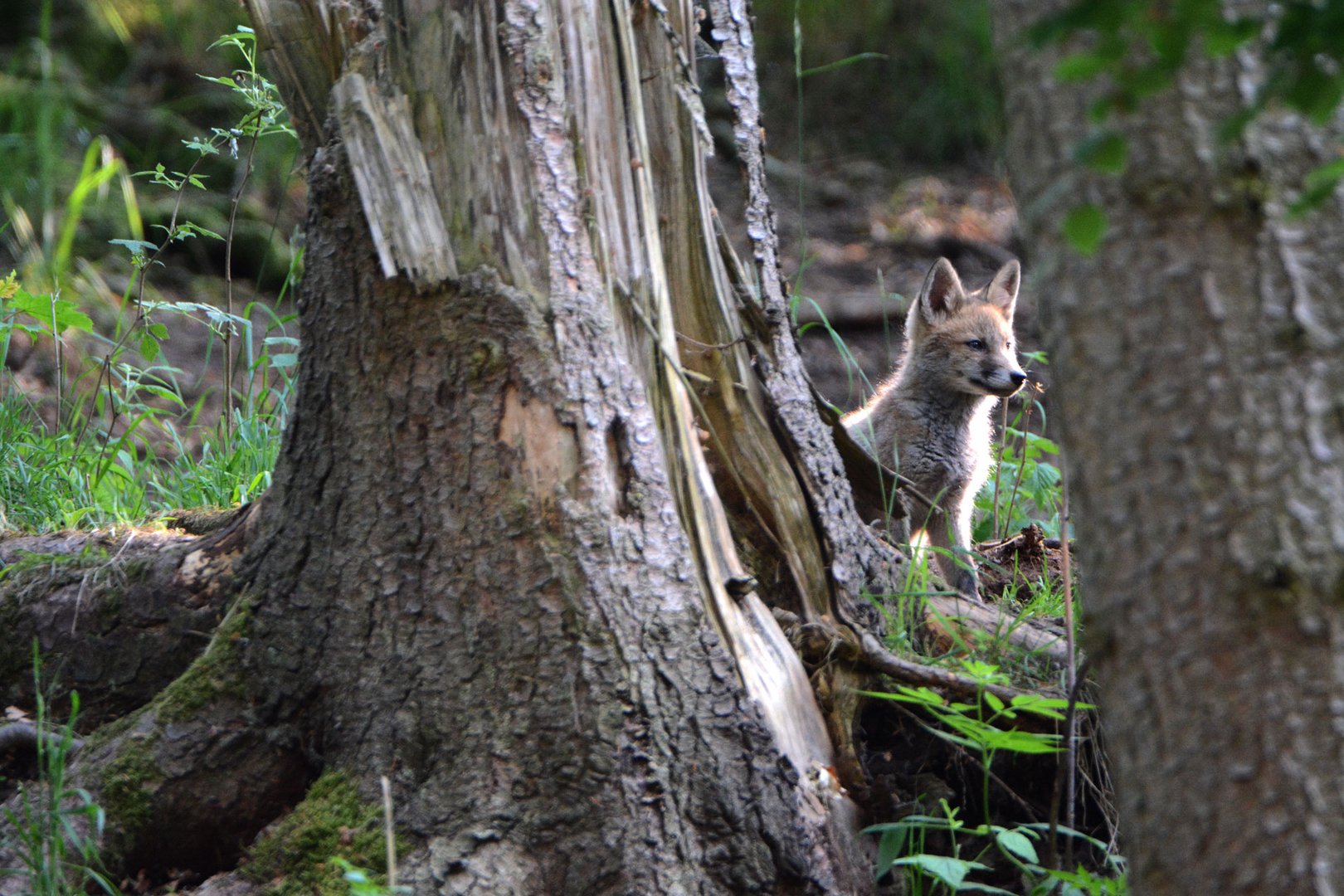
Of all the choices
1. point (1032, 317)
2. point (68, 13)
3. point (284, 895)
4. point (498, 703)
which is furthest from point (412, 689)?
point (68, 13)

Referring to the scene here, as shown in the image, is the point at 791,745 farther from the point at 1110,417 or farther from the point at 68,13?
the point at 68,13

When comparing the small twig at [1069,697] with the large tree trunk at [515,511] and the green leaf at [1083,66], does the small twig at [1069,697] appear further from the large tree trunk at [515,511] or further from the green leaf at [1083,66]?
the green leaf at [1083,66]

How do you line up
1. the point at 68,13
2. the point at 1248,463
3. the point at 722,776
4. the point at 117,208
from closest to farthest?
the point at 1248,463
the point at 722,776
the point at 117,208
the point at 68,13

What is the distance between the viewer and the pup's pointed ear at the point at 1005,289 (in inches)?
214

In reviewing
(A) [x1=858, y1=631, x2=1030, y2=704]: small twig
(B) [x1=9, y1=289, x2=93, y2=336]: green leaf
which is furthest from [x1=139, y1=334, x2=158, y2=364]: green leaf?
(A) [x1=858, y1=631, x2=1030, y2=704]: small twig

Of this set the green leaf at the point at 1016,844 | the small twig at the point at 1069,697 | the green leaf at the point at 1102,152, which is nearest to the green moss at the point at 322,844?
the green leaf at the point at 1016,844

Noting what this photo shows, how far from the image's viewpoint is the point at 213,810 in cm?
261

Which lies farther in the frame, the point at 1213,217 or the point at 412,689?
the point at 412,689

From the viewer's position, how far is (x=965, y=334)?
16.9ft

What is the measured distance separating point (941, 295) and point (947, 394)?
54 cm

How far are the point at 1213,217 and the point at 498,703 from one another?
156 cm

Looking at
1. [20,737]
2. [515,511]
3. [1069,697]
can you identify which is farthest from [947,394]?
[20,737]

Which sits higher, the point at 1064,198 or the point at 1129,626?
the point at 1064,198

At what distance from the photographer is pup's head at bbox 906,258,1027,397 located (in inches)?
196
